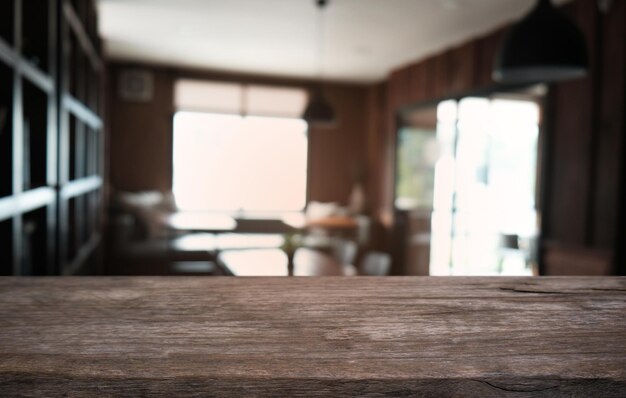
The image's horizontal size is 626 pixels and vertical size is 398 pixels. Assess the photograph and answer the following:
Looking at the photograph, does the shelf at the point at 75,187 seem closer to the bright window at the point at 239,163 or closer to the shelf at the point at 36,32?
the shelf at the point at 36,32

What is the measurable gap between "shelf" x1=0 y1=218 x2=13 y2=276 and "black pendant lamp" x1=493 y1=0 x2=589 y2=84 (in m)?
2.19

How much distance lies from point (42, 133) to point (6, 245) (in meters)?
0.78

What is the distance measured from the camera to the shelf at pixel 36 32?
2.42m

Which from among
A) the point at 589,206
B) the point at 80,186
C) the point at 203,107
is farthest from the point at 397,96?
the point at 80,186

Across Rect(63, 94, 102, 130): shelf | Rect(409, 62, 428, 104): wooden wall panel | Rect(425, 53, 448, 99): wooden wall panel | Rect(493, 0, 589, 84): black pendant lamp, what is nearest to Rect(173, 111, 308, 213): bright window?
Rect(409, 62, 428, 104): wooden wall panel

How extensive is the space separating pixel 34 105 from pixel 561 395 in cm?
258

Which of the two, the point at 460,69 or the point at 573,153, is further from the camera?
the point at 460,69

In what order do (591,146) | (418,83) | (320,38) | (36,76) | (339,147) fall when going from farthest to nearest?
(339,147) → (418,83) → (320,38) → (591,146) → (36,76)

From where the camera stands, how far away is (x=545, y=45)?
2.40 metres

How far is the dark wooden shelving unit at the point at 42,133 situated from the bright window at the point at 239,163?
4.01 metres

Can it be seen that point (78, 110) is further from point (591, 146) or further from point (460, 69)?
point (460, 69)

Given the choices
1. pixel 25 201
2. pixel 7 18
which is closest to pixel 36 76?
pixel 7 18

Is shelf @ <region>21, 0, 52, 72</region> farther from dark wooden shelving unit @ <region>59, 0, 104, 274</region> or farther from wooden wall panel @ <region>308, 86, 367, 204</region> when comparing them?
wooden wall panel @ <region>308, 86, 367, 204</region>

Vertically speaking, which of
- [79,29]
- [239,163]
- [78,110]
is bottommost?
[239,163]
